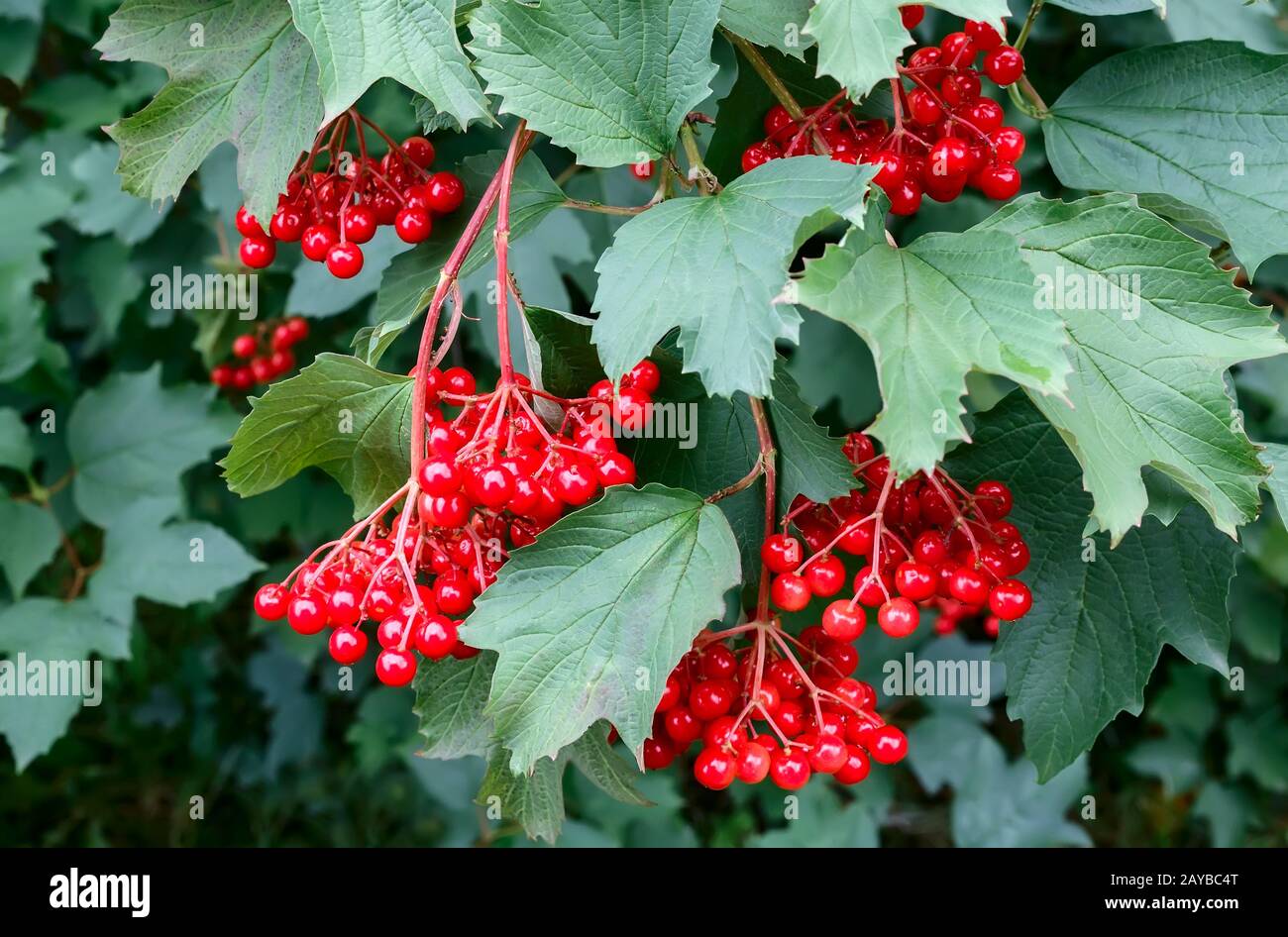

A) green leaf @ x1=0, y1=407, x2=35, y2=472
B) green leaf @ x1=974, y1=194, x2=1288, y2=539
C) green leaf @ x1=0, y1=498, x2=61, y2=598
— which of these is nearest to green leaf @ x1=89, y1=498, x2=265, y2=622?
green leaf @ x1=0, y1=498, x2=61, y2=598

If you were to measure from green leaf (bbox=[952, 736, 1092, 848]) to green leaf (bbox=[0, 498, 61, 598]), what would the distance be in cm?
199

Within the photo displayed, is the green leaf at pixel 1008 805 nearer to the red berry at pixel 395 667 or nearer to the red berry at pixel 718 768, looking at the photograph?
the red berry at pixel 718 768

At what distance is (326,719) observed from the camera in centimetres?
320

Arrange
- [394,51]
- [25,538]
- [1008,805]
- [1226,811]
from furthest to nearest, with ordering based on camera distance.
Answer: [1226,811]
[1008,805]
[25,538]
[394,51]

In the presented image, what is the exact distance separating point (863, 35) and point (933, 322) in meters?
0.23

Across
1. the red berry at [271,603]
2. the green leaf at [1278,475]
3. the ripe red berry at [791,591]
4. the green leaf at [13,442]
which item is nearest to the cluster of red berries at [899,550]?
the ripe red berry at [791,591]

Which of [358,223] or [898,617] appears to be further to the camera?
[358,223]

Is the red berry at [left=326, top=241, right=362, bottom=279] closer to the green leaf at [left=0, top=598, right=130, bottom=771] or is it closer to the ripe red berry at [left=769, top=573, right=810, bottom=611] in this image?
the ripe red berry at [left=769, top=573, right=810, bottom=611]

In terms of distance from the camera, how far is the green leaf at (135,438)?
2.13 metres

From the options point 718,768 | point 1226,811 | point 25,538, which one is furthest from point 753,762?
point 1226,811

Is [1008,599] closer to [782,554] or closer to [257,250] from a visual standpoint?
[782,554]

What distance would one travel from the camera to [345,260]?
1.16m

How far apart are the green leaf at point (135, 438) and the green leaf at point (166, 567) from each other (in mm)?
101

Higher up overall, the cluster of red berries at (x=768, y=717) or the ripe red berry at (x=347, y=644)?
the ripe red berry at (x=347, y=644)
